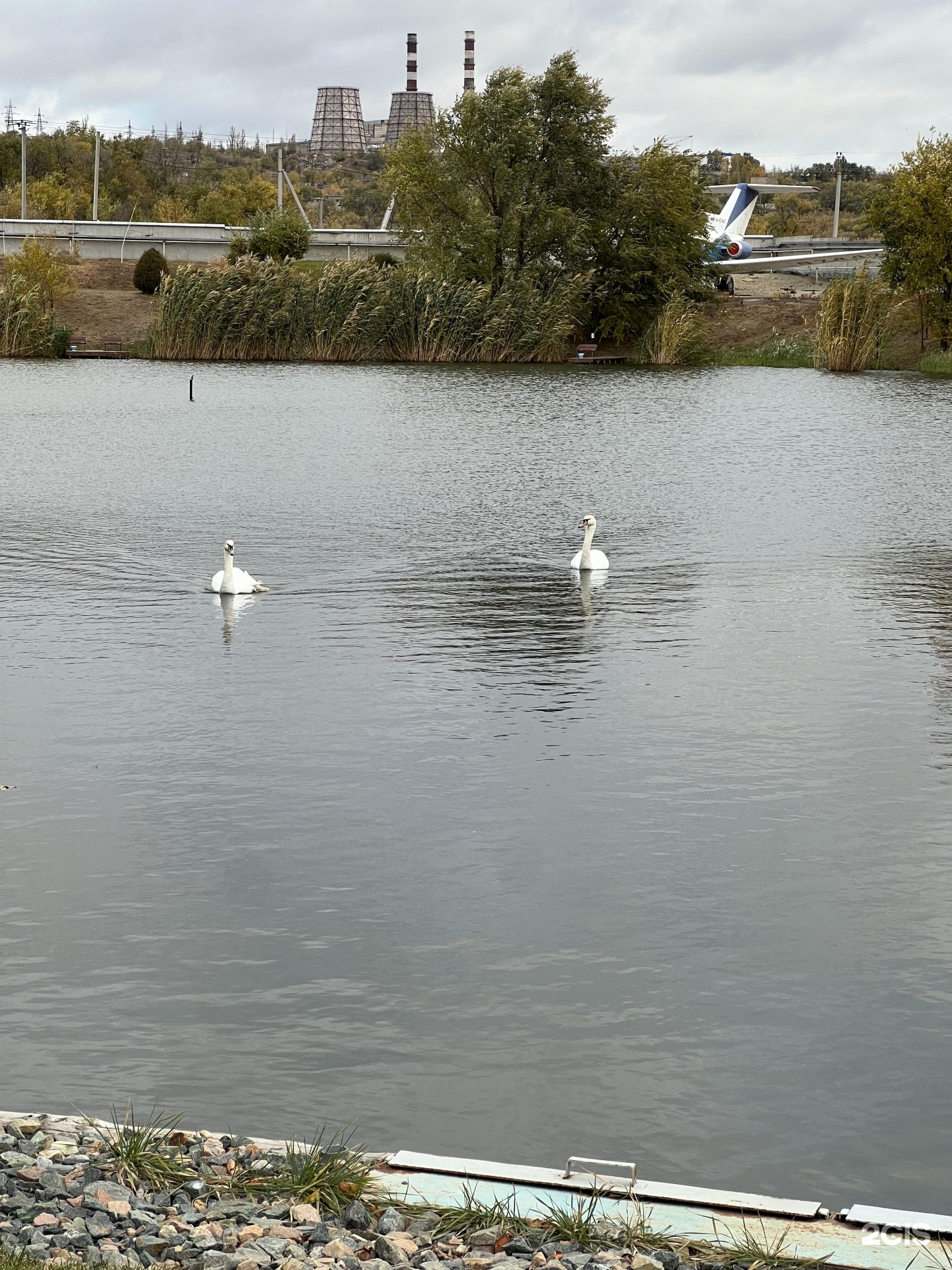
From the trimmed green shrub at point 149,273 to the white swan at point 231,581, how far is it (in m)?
55.7

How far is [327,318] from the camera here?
5456cm

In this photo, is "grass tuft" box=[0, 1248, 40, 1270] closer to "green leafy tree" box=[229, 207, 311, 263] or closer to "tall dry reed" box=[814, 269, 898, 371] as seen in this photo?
"tall dry reed" box=[814, 269, 898, 371]

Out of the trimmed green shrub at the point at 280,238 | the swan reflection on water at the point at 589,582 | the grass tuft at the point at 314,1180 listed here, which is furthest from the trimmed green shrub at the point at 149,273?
the grass tuft at the point at 314,1180

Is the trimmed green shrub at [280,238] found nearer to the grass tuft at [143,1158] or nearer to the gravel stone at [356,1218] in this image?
the grass tuft at [143,1158]

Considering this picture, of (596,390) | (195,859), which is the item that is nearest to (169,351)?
(596,390)

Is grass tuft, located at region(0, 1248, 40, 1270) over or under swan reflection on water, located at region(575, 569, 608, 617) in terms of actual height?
under

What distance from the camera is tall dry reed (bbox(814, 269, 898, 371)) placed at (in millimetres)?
50344

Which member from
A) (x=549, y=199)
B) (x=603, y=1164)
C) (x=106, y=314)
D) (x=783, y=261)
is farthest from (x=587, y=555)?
(x=783, y=261)

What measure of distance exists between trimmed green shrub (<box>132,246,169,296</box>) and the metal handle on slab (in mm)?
66764

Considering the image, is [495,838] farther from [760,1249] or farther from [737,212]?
[737,212]

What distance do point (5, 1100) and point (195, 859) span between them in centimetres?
264

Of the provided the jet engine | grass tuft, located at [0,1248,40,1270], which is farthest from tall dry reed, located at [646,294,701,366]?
grass tuft, located at [0,1248,40,1270]

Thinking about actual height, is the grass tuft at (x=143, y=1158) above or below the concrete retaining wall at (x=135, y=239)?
below

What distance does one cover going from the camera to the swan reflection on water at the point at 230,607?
47.0ft
